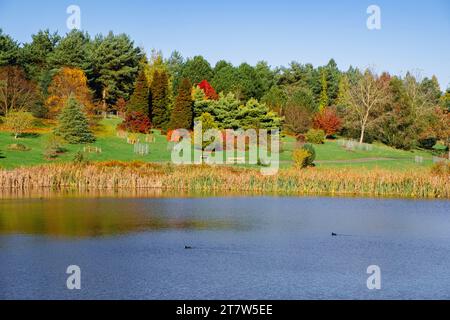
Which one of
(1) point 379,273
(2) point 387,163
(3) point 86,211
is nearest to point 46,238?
(3) point 86,211

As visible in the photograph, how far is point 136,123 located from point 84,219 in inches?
1351

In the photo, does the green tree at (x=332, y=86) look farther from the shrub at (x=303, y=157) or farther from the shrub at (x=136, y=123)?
the shrub at (x=303, y=157)

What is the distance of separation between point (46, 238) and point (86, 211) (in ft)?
20.2

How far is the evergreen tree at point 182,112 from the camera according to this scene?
62.1 m

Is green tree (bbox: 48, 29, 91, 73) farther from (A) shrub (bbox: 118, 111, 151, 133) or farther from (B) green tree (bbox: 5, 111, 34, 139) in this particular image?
(B) green tree (bbox: 5, 111, 34, 139)

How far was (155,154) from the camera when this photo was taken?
169 feet

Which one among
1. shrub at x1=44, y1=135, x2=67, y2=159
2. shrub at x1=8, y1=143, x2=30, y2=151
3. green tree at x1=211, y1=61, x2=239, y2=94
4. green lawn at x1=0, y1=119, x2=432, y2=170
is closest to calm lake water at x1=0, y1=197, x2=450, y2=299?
shrub at x1=44, y1=135, x2=67, y2=159

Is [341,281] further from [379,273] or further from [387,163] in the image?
[387,163]

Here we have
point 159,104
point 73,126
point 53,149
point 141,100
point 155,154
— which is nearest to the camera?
point 53,149

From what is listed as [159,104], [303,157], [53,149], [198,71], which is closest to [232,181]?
[303,157]

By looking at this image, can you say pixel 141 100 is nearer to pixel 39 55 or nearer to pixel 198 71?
pixel 39 55

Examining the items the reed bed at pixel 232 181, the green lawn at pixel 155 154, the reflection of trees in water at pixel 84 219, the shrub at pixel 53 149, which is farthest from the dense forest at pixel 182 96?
the reflection of trees in water at pixel 84 219
